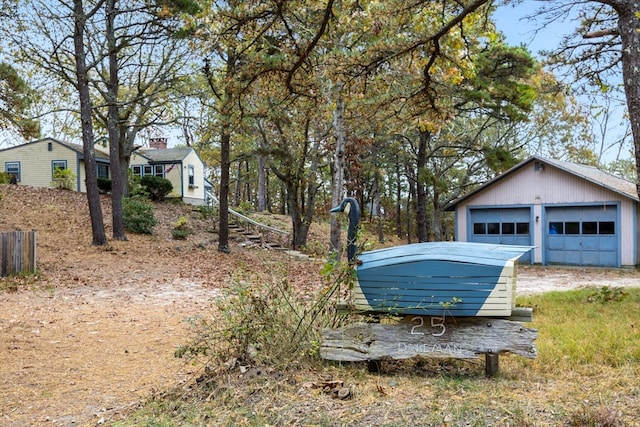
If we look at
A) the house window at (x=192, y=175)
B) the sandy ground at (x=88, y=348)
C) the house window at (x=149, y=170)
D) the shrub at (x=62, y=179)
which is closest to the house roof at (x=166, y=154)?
the house window at (x=149, y=170)

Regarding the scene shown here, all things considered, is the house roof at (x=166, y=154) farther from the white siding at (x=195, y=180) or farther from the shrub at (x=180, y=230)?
the shrub at (x=180, y=230)

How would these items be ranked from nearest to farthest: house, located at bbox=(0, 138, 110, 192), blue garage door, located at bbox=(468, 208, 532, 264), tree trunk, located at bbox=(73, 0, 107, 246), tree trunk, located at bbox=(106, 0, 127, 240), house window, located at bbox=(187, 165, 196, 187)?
tree trunk, located at bbox=(73, 0, 107, 246) → tree trunk, located at bbox=(106, 0, 127, 240) → blue garage door, located at bbox=(468, 208, 532, 264) → house, located at bbox=(0, 138, 110, 192) → house window, located at bbox=(187, 165, 196, 187)

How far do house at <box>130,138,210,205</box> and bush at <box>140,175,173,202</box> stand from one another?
7.99ft

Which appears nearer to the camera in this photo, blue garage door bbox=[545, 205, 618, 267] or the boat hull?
the boat hull

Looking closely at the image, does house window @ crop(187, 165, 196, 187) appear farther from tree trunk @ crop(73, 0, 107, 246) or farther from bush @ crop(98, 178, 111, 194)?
tree trunk @ crop(73, 0, 107, 246)

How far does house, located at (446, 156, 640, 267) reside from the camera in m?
15.8

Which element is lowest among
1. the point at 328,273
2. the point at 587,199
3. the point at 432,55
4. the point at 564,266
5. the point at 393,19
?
the point at 564,266

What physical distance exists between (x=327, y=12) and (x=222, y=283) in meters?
7.37

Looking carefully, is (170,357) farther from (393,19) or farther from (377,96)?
(377,96)

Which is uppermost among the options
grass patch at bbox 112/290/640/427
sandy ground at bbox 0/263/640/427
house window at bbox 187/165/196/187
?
house window at bbox 187/165/196/187

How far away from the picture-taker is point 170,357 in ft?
16.5

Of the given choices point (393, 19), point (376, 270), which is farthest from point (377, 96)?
point (376, 270)

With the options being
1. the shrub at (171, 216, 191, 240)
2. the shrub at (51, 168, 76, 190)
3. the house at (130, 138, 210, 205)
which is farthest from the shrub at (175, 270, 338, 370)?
the house at (130, 138, 210, 205)

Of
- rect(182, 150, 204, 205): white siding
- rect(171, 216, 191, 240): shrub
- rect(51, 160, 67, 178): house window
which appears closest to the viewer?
rect(171, 216, 191, 240): shrub
